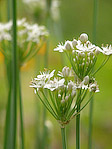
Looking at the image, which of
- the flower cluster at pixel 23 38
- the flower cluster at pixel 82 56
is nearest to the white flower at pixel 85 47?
the flower cluster at pixel 82 56

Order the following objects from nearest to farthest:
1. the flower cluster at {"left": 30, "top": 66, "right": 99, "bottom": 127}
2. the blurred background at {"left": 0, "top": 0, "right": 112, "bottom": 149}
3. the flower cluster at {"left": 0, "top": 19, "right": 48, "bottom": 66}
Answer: the flower cluster at {"left": 30, "top": 66, "right": 99, "bottom": 127} < the flower cluster at {"left": 0, "top": 19, "right": 48, "bottom": 66} < the blurred background at {"left": 0, "top": 0, "right": 112, "bottom": 149}

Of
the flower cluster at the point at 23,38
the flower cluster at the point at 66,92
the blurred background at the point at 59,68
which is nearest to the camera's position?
the flower cluster at the point at 66,92

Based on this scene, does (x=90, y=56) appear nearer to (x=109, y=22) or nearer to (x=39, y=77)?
(x=39, y=77)

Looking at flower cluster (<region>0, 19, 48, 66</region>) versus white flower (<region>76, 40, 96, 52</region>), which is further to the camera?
flower cluster (<region>0, 19, 48, 66</region>)

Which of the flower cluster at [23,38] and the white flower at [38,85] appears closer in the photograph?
the white flower at [38,85]

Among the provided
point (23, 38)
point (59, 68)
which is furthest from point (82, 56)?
point (59, 68)

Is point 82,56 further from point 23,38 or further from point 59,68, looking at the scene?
point 59,68

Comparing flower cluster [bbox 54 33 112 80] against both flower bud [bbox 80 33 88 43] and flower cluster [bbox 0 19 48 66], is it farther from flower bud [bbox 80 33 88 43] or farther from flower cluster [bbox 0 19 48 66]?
flower cluster [bbox 0 19 48 66]

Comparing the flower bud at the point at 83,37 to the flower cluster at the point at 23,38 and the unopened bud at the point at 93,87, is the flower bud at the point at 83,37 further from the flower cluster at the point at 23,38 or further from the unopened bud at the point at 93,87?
the flower cluster at the point at 23,38

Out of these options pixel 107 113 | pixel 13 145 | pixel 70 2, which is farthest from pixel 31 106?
pixel 70 2

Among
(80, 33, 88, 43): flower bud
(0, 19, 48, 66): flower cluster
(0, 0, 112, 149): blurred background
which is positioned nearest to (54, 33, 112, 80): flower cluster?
(80, 33, 88, 43): flower bud
